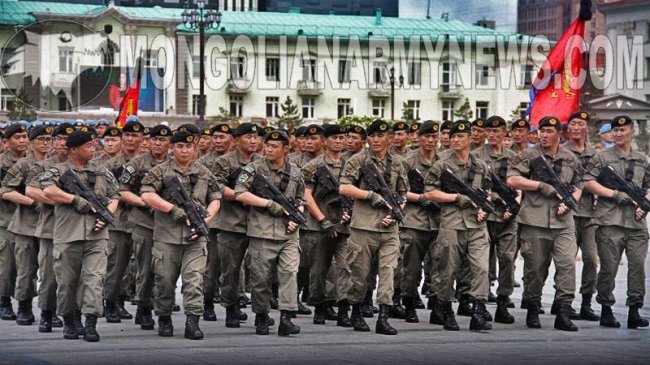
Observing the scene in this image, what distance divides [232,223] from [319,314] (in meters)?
1.38

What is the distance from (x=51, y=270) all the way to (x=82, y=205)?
91 cm

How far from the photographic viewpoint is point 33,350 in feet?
41.8

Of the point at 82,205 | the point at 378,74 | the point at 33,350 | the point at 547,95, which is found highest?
the point at 378,74

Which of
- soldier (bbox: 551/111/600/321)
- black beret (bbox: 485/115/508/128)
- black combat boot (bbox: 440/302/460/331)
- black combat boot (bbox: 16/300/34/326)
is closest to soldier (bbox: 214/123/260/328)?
black combat boot (bbox: 16/300/34/326)

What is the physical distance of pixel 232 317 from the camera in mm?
15133

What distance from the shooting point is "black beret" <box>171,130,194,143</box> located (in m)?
14.1

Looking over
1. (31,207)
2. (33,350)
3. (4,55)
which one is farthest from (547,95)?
(4,55)

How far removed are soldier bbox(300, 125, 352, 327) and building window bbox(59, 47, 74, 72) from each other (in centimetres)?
7627

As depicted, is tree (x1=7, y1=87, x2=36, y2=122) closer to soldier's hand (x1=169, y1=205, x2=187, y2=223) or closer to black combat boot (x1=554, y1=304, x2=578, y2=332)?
black combat boot (x1=554, y1=304, x2=578, y2=332)

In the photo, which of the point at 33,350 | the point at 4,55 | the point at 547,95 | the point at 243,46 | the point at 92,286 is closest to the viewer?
the point at 33,350

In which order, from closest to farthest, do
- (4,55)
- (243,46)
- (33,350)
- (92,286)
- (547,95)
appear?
(33,350) < (92,286) < (547,95) < (4,55) < (243,46)

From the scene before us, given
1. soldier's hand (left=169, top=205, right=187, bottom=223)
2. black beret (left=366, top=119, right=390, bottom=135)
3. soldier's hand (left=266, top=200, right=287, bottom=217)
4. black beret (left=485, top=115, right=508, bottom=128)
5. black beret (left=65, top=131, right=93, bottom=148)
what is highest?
black beret (left=485, top=115, right=508, bottom=128)

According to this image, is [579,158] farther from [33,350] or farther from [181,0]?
[181,0]

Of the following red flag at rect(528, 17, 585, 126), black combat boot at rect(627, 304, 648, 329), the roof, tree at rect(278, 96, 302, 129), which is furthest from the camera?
the roof
